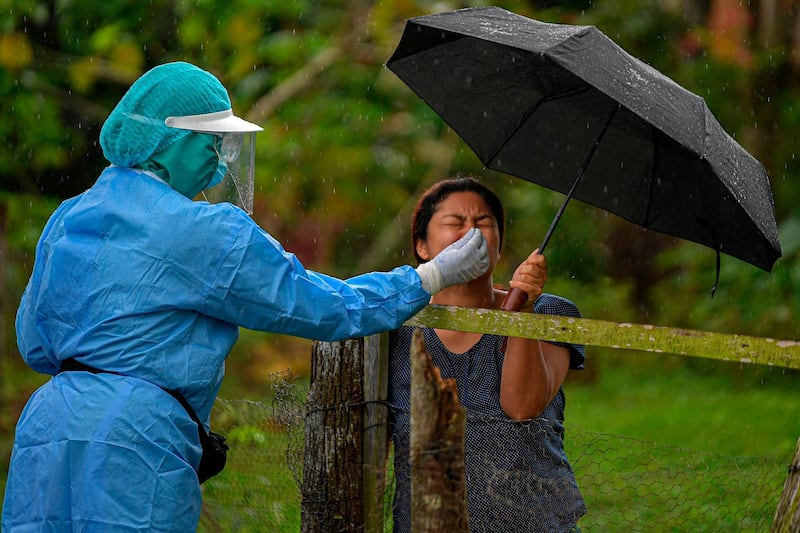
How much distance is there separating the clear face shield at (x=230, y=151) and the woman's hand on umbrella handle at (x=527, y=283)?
2.60 feet

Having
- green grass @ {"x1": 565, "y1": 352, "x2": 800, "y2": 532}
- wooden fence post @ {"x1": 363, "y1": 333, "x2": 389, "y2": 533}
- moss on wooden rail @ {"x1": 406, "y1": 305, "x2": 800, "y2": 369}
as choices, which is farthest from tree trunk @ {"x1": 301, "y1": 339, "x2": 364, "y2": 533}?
green grass @ {"x1": 565, "y1": 352, "x2": 800, "y2": 532}

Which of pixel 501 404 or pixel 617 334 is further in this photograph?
pixel 501 404

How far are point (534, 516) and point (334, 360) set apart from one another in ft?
2.43

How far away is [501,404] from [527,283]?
→ 0.35 metres

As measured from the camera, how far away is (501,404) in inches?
120

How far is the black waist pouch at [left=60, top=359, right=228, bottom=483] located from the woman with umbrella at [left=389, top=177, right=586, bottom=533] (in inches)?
22.6

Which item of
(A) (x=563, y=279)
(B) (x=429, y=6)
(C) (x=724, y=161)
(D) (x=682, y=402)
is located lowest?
(D) (x=682, y=402)

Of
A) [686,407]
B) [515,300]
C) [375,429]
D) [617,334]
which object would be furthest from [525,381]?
Result: [686,407]

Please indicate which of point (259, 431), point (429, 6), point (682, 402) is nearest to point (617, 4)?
point (429, 6)

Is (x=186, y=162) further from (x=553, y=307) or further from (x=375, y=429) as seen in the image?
(x=553, y=307)

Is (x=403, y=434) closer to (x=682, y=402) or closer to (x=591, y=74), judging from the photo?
(x=591, y=74)

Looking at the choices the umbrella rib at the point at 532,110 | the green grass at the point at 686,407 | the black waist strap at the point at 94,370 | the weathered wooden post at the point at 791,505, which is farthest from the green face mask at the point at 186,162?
the green grass at the point at 686,407

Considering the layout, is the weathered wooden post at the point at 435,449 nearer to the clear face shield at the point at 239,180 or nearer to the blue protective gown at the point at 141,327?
the blue protective gown at the point at 141,327

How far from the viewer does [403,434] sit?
3174 millimetres
